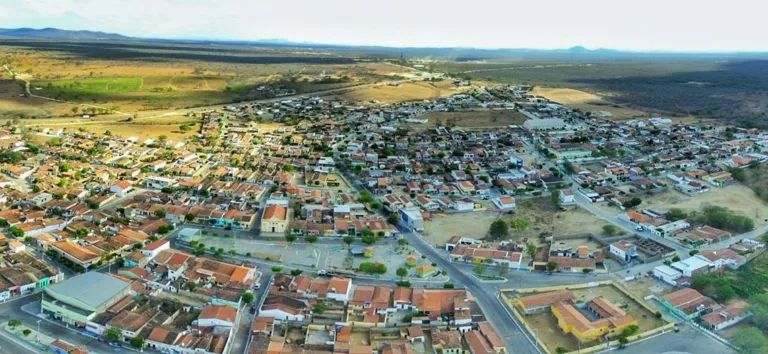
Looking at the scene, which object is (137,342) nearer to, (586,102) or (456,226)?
(456,226)

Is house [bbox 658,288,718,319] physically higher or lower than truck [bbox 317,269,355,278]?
higher

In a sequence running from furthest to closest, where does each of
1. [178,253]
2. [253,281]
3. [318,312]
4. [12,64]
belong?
1. [12,64]
2. [178,253]
3. [253,281]
4. [318,312]

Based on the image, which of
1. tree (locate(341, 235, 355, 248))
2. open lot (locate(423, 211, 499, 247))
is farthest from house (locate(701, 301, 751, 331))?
tree (locate(341, 235, 355, 248))

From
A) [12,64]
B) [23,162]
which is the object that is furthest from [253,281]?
[12,64]

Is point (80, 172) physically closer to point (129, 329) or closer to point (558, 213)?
point (129, 329)

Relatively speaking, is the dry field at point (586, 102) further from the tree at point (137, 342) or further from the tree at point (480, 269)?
the tree at point (137, 342)

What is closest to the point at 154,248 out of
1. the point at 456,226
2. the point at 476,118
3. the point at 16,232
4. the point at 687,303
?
the point at 16,232

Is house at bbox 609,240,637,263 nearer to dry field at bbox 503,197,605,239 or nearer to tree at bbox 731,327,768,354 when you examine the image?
dry field at bbox 503,197,605,239

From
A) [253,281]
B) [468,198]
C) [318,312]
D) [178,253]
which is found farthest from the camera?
[468,198]
